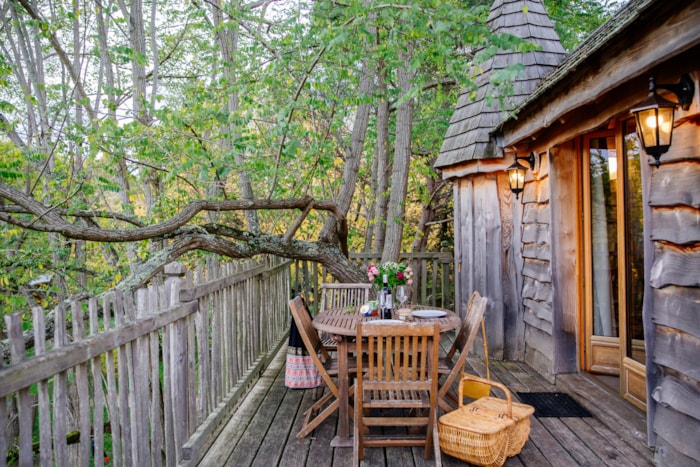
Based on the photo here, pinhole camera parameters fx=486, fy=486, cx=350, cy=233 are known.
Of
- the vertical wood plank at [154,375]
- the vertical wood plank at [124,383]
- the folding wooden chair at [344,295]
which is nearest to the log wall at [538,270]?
the folding wooden chair at [344,295]

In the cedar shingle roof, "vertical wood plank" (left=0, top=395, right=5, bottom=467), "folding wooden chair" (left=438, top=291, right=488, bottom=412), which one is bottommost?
"folding wooden chair" (left=438, top=291, right=488, bottom=412)

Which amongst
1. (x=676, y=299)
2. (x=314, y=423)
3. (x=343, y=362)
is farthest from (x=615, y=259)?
(x=314, y=423)

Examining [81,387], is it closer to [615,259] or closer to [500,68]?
[615,259]

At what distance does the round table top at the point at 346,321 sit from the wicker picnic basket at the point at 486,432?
0.58m

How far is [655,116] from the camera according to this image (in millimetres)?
2645

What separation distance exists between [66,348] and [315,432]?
7.07 ft

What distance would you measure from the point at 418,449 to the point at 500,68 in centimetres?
434

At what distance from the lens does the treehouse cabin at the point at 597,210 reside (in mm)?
2615

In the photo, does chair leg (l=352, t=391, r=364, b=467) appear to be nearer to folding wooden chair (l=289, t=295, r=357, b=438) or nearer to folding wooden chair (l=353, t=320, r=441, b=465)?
folding wooden chair (l=353, t=320, r=441, b=465)

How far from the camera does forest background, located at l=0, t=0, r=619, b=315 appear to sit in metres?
4.37

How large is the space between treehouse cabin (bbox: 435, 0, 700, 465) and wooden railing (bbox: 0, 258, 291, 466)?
269 centimetres

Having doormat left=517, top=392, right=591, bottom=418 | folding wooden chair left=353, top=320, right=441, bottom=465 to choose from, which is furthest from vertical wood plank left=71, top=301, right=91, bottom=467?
doormat left=517, top=392, right=591, bottom=418

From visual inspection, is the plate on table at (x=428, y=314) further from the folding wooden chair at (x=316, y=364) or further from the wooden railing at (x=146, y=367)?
the wooden railing at (x=146, y=367)

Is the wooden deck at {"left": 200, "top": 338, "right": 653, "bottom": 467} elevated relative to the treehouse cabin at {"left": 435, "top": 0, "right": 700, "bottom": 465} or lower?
lower
